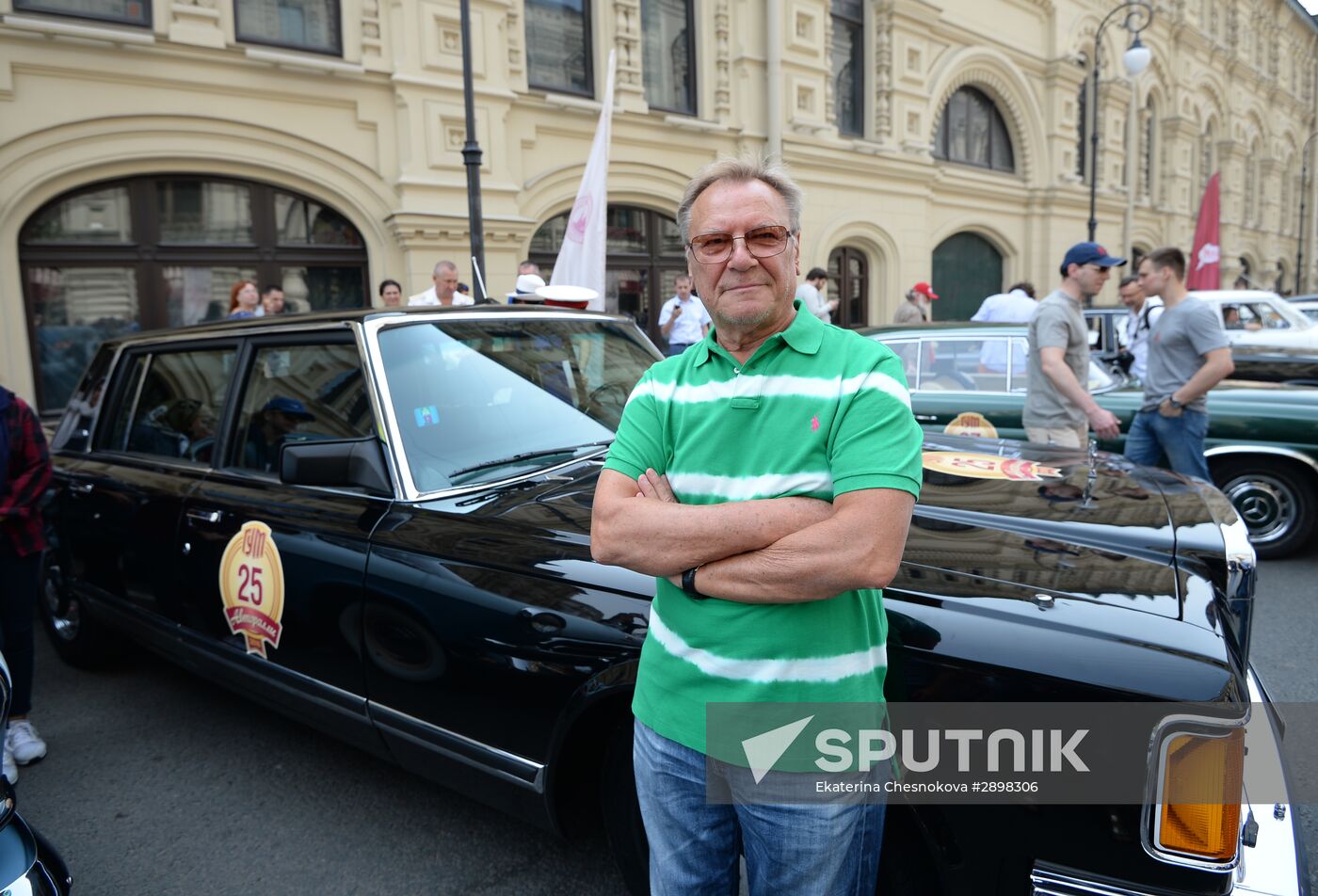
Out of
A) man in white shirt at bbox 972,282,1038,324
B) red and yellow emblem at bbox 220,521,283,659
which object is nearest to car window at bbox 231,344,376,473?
red and yellow emblem at bbox 220,521,283,659

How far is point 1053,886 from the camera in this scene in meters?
1.55

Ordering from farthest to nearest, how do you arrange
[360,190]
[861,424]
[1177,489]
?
[360,190] → [1177,489] → [861,424]

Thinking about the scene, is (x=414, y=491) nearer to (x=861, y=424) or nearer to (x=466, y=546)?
(x=466, y=546)

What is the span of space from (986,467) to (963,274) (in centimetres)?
1545

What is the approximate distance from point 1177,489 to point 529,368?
225cm

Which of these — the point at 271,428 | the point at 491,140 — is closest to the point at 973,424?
the point at 271,428

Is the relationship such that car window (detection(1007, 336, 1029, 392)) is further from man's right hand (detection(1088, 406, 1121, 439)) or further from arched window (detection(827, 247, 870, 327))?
arched window (detection(827, 247, 870, 327))

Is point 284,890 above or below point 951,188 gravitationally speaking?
below

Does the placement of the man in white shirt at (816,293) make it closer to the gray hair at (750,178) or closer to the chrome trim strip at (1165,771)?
the gray hair at (750,178)

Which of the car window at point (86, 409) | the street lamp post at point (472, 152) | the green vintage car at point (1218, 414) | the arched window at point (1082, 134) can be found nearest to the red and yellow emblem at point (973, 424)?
the green vintage car at point (1218, 414)

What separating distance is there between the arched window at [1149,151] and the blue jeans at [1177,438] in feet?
66.7

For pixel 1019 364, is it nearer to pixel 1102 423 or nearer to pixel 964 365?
pixel 964 365

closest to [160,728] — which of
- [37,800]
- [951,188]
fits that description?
[37,800]

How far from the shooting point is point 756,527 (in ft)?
4.56
